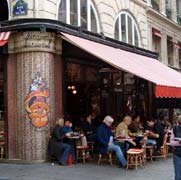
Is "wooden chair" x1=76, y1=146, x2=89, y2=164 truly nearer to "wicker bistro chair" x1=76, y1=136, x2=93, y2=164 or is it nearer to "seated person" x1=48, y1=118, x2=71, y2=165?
"wicker bistro chair" x1=76, y1=136, x2=93, y2=164

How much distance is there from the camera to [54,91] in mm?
12875

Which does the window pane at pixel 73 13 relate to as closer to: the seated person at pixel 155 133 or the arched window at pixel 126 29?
the arched window at pixel 126 29

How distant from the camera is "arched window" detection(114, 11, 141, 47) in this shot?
1814 cm

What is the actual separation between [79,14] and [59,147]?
17.1 feet

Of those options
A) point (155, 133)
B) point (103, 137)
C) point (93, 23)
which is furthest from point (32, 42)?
point (155, 133)

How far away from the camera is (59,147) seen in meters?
12.1

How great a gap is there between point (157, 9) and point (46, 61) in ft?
40.4

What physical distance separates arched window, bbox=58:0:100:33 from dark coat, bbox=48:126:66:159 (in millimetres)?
3932

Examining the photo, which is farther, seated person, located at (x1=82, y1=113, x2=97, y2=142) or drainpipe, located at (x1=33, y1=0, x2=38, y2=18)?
seated person, located at (x1=82, y1=113, x2=97, y2=142)

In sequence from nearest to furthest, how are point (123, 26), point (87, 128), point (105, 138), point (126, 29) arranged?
point (105, 138) < point (87, 128) < point (123, 26) < point (126, 29)

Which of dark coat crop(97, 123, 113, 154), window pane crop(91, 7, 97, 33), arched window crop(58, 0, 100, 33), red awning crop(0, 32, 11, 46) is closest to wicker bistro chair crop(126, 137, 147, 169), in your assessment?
dark coat crop(97, 123, 113, 154)

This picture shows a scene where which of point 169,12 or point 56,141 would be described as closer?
point 56,141

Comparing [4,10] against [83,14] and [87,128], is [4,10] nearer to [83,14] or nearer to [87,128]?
[83,14]

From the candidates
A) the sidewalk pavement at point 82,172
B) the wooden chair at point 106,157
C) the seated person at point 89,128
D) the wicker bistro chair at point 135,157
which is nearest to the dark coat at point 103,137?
the wooden chair at point 106,157
